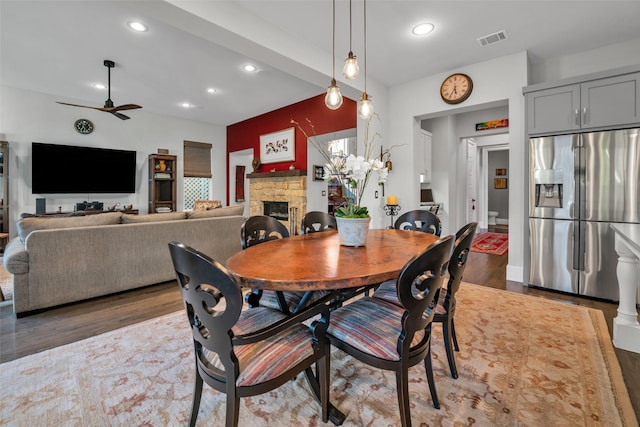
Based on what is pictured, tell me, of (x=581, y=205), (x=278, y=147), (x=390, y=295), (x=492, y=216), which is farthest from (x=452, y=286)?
(x=492, y=216)

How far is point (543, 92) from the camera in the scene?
10.2 ft

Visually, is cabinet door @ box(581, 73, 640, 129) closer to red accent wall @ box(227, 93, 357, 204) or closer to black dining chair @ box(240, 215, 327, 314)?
red accent wall @ box(227, 93, 357, 204)

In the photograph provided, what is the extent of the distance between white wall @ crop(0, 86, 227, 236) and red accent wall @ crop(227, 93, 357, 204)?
0.80 m

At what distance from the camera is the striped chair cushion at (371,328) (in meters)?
1.18

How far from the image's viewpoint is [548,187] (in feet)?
10.2

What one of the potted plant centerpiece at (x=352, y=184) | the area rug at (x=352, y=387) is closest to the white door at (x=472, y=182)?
the area rug at (x=352, y=387)

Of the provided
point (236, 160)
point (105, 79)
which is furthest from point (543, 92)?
point (236, 160)

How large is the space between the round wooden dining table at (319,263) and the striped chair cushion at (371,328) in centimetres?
25

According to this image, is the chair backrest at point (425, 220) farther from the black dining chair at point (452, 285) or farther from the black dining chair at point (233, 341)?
the black dining chair at point (233, 341)

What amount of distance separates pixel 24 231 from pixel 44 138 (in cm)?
389

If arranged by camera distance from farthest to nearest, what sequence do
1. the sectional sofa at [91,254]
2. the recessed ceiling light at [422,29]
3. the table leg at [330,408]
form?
1. the recessed ceiling light at [422,29]
2. the sectional sofa at [91,254]
3. the table leg at [330,408]

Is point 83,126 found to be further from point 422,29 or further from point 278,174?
point 422,29

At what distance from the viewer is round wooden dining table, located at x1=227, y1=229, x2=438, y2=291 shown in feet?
3.57

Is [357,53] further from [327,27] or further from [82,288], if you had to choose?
[82,288]
